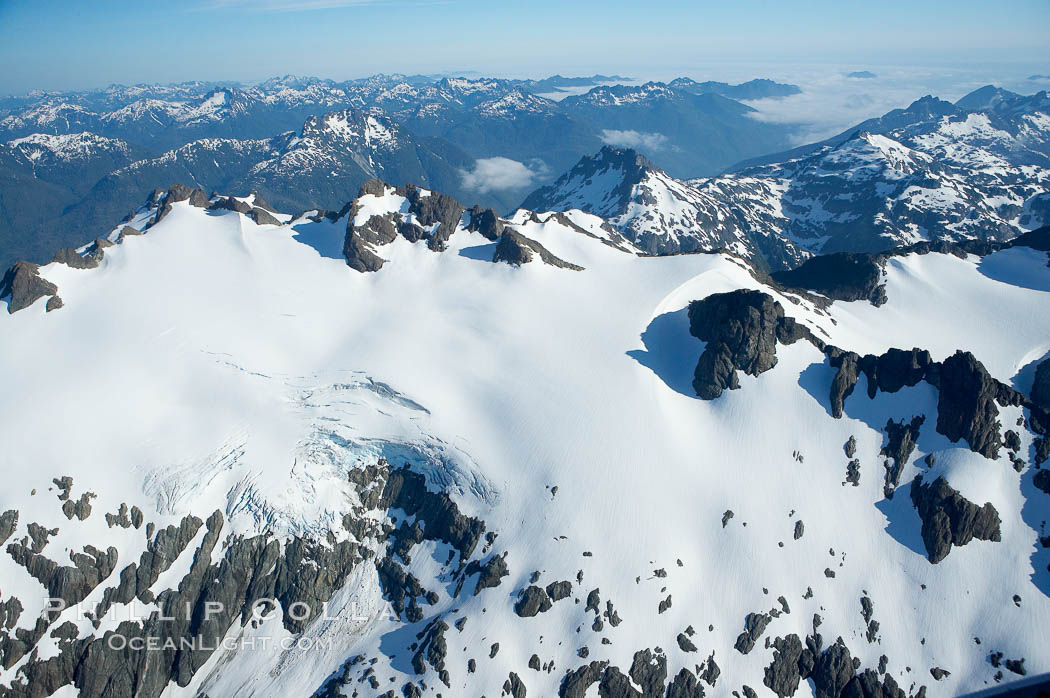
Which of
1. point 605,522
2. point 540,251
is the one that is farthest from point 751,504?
point 540,251

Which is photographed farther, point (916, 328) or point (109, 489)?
point (916, 328)

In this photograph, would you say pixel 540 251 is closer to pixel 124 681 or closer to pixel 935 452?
pixel 935 452

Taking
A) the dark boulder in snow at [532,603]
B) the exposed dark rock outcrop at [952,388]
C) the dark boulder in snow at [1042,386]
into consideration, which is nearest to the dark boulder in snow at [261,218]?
the dark boulder in snow at [532,603]

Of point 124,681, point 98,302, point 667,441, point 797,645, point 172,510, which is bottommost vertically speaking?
point 124,681

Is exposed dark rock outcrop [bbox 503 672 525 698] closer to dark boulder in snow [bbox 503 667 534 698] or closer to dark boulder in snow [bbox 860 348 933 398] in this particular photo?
dark boulder in snow [bbox 503 667 534 698]

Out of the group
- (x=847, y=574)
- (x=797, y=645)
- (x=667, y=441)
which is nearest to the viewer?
(x=797, y=645)

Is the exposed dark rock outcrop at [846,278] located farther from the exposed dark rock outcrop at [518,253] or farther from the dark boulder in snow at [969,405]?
the exposed dark rock outcrop at [518,253]

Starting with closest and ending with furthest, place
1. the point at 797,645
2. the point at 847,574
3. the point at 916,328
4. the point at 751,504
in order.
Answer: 1. the point at 797,645
2. the point at 847,574
3. the point at 751,504
4. the point at 916,328
